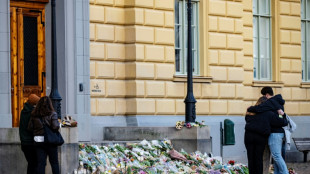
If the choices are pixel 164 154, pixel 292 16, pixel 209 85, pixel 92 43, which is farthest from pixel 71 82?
pixel 292 16

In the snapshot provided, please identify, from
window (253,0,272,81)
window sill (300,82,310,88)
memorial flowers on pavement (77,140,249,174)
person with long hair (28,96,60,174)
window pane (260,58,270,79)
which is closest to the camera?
person with long hair (28,96,60,174)

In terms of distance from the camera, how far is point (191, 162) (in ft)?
66.5

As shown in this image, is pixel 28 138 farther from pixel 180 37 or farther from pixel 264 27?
pixel 264 27

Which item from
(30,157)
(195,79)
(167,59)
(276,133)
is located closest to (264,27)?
(195,79)

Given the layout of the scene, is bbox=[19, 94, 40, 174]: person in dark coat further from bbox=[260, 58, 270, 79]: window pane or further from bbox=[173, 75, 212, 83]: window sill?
bbox=[260, 58, 270, 79]: window pane

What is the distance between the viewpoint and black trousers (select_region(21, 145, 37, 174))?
16.9 meters

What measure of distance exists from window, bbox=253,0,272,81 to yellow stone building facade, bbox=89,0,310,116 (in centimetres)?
16

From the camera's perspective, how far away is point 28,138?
1677 cm

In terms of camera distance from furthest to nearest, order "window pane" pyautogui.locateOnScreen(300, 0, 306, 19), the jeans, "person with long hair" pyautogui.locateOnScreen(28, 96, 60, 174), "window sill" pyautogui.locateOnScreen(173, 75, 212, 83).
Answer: "window pane" pyautogui.locateOnScreen(300, 0, 306, 19) → "window sill" pyautogui.locateOnScreen(173, 75, 212, 83) → the jeans → "person with long hair" pyautogui.locateOnScreen(28, 96, 60, 174)

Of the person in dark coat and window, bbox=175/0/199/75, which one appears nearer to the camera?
the person in dark coat

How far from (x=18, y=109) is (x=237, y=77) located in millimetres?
7231

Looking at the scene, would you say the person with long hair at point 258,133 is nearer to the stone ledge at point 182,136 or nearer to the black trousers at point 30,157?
the stone ledge at point 182,136

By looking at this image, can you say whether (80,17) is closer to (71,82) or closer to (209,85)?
(71,82)

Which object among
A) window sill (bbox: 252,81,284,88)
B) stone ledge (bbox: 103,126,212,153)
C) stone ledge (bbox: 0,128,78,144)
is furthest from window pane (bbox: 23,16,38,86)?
window sill (bbox: 252,81,284,88)
